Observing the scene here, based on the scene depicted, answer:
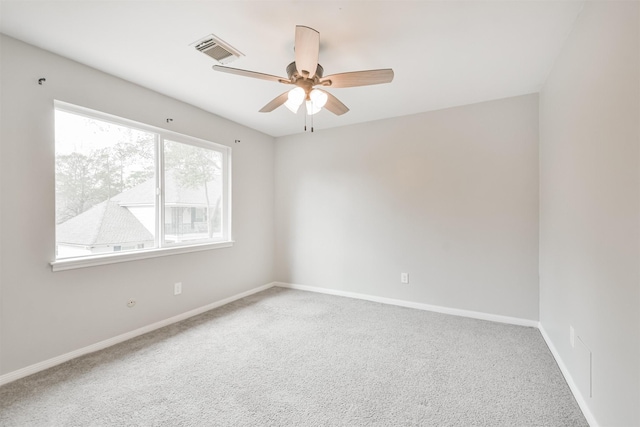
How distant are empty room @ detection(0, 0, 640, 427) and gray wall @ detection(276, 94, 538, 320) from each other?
0.03 meters

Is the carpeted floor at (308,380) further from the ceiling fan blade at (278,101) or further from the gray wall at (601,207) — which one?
the ceiling fan blade at (278,101)

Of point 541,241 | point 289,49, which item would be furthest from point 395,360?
point 289,49

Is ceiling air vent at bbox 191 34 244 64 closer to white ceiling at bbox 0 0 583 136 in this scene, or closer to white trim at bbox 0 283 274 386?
white ceiling at bbox 0 0 583 136

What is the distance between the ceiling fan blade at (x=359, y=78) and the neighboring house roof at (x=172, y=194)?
6.96 feet

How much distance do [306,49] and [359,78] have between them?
0.42m

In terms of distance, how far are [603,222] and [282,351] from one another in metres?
2.34

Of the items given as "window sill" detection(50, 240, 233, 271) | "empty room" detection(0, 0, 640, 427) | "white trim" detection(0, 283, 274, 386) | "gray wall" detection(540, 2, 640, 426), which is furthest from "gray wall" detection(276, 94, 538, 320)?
"window sill" detection(50, 240, 233, 271)

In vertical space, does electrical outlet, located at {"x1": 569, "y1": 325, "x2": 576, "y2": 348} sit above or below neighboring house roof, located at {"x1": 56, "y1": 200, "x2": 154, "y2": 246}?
below

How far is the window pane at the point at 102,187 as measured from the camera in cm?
229

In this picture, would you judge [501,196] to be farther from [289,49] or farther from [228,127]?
[228,127]

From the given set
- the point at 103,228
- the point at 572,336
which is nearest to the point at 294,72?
the point at 103,228

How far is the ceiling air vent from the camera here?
200cm

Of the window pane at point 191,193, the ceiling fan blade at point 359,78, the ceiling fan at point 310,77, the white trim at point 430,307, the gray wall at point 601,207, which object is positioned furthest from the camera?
the window pane at point 191,193

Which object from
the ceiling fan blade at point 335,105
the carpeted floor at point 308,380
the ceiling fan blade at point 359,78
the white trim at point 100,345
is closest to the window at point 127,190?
the white trim at point 100,345
